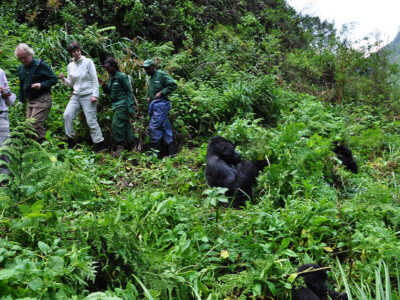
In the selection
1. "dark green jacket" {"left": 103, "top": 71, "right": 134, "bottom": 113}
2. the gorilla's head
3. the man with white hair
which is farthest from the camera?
"dark green jacket" {"left": 103, "top": 71, "right": 134, "bottom": 113}

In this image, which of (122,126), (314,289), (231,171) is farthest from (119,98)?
(314,289)

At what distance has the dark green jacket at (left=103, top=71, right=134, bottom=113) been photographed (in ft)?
15.3

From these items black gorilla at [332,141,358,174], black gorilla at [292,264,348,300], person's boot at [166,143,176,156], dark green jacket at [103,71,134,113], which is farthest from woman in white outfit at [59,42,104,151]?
black gorilla at [292,264,348,300]

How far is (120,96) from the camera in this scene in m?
4.73

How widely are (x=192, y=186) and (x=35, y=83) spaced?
2.93 meters

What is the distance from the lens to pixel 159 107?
15.8ft

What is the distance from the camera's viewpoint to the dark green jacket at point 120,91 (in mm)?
4664

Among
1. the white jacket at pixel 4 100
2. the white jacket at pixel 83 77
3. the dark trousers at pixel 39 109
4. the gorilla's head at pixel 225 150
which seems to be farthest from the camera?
the white jacket at pixel 83 77

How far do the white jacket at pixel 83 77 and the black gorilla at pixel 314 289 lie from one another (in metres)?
4.05

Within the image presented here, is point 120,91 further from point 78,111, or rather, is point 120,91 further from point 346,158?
point 346,158

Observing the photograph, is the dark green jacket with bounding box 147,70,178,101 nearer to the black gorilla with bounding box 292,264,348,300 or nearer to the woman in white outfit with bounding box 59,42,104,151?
the woman in white outfit with bounding box 59,42,104,151

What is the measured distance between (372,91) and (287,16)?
610 centimetres

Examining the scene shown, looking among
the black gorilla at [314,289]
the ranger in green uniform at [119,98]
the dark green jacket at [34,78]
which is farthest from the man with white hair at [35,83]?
the black gorilla at [314,289]

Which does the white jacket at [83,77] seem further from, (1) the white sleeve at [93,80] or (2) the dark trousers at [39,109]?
(2) the dark trousers at [39,109]
